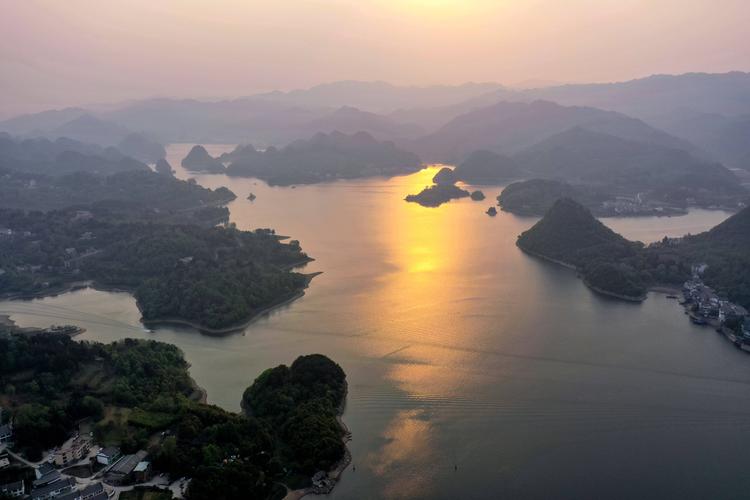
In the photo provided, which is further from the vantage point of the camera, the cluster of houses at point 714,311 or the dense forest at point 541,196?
the dense forest at point 541,196

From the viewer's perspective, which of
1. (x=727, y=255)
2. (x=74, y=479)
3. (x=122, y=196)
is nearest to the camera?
(x=74, y=479)

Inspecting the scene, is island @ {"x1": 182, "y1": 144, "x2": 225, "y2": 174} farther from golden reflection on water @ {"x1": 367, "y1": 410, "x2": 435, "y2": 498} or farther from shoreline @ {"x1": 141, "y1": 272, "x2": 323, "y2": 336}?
golden reflection on water @ {"x1": 367, "y1": 410, "x2": 435, "y2": 498}

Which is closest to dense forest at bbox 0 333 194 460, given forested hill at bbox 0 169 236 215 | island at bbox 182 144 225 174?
forested hill at bbox 0 169 236 215

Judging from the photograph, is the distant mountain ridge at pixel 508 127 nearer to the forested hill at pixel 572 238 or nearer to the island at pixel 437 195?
the island at pixel 437 195

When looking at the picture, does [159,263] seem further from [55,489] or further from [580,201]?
[580,201]

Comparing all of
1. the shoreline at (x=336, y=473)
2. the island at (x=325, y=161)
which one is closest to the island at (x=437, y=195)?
the island at (x=325, y=161)

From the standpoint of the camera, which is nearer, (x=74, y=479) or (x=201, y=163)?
(x=74, y=479)

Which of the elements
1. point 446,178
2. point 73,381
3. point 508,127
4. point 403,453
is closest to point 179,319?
point 73,381
